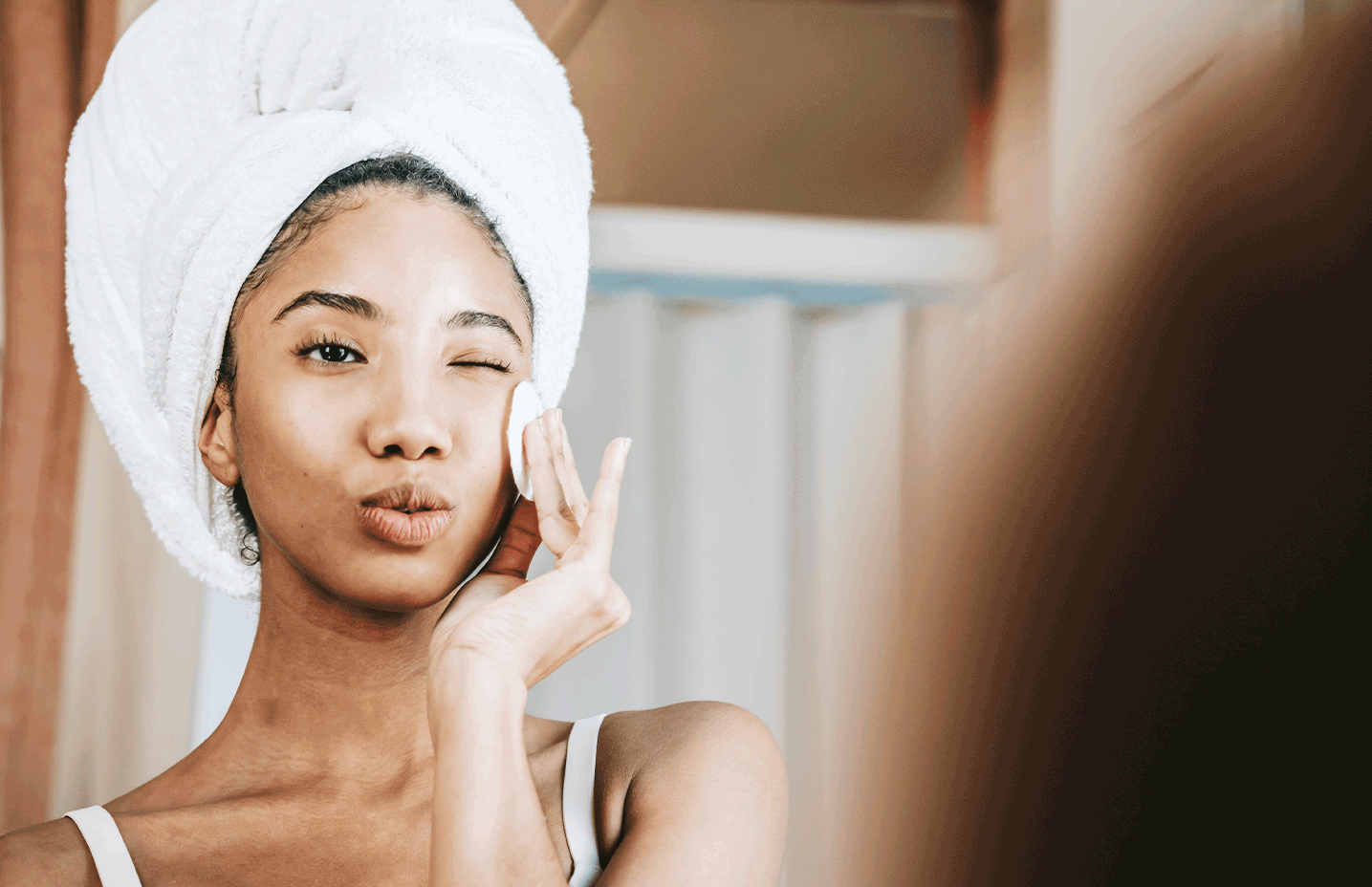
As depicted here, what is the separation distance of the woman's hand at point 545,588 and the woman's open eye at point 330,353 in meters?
0.14

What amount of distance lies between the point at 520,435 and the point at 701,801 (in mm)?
307

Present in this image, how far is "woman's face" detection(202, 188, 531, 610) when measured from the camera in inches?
26.4

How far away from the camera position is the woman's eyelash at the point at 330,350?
0.70 m

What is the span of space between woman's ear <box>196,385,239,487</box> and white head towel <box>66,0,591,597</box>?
0.5 inches

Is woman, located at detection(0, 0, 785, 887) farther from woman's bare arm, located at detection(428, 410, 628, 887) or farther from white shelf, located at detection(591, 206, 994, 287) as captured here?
white shelf, located at detection(591, 206, 994, 287)

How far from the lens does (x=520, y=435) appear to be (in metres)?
0.73

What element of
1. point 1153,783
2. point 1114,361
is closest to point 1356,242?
point 1114,361

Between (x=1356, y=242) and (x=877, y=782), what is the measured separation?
31.5 inches

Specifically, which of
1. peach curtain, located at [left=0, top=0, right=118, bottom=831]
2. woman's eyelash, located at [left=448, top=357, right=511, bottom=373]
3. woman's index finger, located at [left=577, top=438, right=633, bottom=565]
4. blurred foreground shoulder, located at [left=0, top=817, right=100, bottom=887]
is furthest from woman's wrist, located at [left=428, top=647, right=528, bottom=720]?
peach curtain, located at [left=0, top=0, right=118, bottom=831]

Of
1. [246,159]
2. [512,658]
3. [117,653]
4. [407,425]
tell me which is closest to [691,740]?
[512,658]

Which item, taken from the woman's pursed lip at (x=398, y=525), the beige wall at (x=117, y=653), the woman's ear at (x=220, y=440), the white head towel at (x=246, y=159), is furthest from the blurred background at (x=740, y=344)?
the woman's pursed lip at (x=398, y=525)

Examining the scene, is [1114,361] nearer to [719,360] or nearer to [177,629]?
[719,360]

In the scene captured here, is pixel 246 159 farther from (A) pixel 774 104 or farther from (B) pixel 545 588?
(A) pixel 774 104

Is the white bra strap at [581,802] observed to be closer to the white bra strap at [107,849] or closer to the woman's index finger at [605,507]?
the woman's index finger at [605,507]
